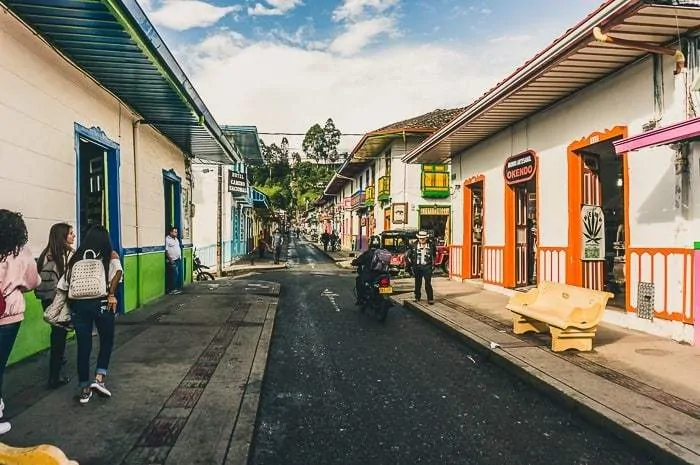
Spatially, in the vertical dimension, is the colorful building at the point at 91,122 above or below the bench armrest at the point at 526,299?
above

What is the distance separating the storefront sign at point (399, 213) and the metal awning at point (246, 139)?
7.06m

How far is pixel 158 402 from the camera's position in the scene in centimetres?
464

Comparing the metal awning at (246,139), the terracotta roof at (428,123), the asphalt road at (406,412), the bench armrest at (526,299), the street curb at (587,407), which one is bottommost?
the asphalt road at (406,412)

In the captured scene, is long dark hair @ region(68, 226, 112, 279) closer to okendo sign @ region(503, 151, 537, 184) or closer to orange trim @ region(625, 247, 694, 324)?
orange trim @ region(625, 247, 694, 324)

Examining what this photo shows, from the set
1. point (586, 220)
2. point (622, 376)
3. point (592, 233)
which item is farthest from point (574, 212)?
point (622, 376)

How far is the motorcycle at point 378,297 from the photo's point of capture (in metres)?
9.62

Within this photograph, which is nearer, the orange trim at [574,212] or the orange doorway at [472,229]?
the orange trim at [574,212]

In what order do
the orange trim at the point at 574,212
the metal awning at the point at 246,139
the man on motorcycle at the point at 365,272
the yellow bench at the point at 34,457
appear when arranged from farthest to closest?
the metal awning at the point at 246,139, the man on motorcycle at the point at 365,272, the orange trim at the point at 574,212, the yellow bench at the point at 34,457

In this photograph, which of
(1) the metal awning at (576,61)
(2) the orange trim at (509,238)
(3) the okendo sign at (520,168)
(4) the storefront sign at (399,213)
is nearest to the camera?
(1) the metal awning at (576,61)

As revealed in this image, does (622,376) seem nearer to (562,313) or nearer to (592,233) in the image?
(562,313)

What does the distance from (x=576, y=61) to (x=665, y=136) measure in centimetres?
237

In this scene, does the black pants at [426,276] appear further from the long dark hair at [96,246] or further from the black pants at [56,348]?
the black pants at [56,348]

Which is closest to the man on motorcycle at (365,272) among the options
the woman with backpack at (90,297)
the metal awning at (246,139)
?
the woman with backpack at (90,297)

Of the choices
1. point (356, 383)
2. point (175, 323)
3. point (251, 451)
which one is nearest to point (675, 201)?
point (356, 383)
